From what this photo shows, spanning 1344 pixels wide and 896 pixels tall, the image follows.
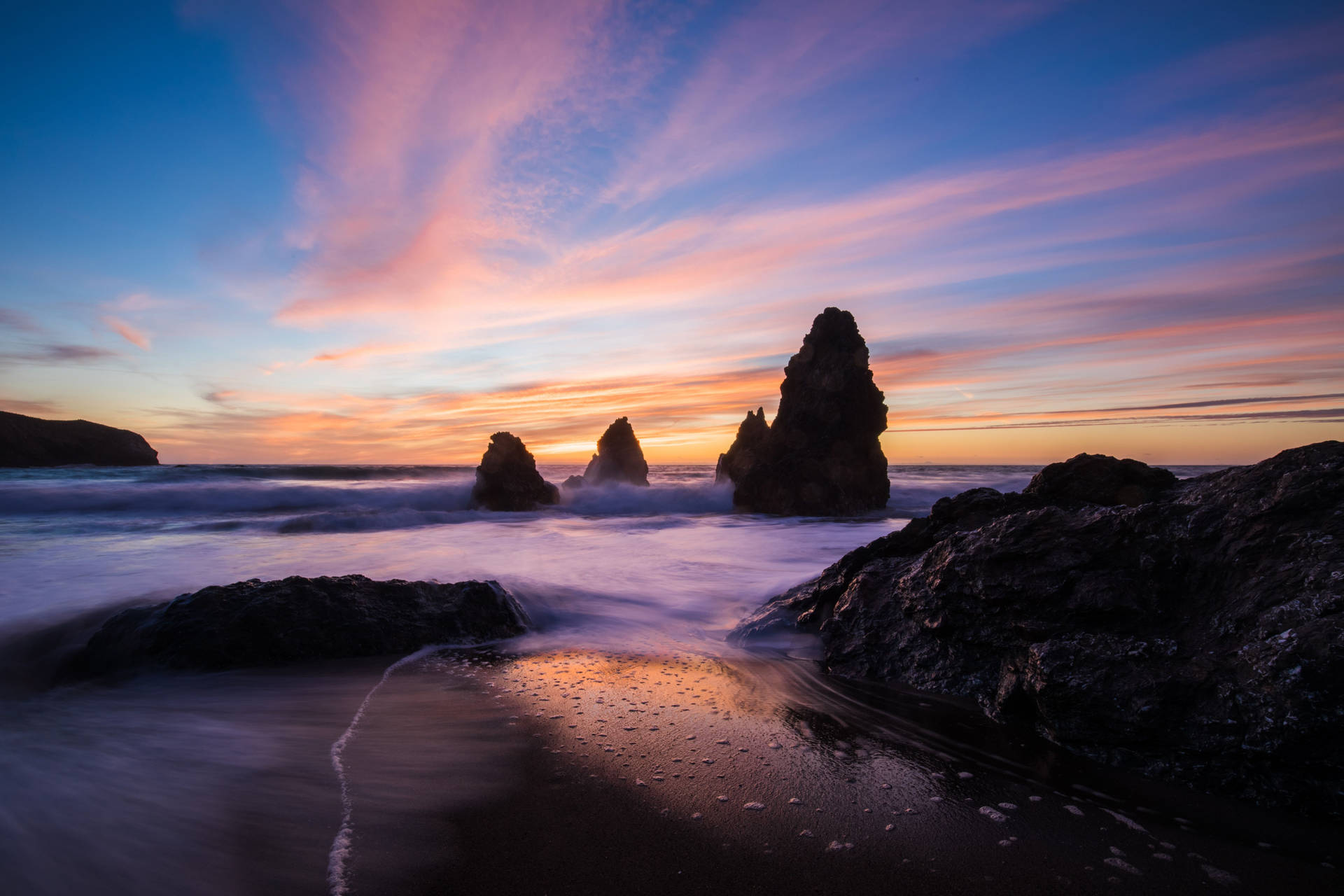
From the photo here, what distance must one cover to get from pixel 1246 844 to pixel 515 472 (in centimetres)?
2345

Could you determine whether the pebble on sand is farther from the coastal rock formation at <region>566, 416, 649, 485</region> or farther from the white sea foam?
the coastal rock formation at <region>566, 416, 649, 485</region>

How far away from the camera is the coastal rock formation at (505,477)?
2372 cm

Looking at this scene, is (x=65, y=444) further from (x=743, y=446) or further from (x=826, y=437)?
(x=826, y=437)

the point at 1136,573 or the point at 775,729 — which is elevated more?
the point at 1136,573

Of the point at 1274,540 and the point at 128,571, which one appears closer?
the point at 1274,540

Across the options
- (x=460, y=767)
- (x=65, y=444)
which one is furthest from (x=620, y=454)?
(x=65, y=444)

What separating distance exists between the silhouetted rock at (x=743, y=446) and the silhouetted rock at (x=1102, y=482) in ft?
83.3

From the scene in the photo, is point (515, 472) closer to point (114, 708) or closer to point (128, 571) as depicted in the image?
point (128, 571)

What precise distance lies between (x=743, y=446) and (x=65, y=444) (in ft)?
225

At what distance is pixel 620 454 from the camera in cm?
3894

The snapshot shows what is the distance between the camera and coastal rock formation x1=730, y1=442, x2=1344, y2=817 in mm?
2488

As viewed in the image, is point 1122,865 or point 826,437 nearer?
point 1122,865

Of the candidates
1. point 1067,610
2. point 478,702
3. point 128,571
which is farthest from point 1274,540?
point 128,571

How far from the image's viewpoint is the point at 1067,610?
3369 mm
